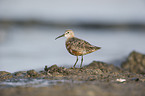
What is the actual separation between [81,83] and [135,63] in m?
7.17

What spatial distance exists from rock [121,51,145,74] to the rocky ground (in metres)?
2.92

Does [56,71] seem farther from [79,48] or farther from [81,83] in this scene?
[81,83]

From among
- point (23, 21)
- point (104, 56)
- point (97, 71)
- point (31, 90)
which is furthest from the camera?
point (23, 21)

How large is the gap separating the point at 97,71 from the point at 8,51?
29.5ft

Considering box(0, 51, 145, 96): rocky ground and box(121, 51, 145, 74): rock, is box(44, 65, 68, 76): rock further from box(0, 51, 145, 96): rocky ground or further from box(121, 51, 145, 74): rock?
box(121, 51, 145, 74): rock

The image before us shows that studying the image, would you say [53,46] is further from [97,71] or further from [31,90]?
[31,90]

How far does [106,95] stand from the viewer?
14.0 feet

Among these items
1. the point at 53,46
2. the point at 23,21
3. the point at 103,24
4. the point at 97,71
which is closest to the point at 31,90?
the point at 97,71

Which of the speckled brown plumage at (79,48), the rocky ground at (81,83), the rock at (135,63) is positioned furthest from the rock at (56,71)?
the rock at (135,63)

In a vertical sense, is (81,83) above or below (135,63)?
below

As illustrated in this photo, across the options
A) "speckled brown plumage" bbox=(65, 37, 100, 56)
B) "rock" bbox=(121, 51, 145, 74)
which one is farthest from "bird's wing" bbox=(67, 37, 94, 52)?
"rock" bbox=(121, 51, 145, 74)

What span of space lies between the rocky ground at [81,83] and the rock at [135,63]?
9.58 ft

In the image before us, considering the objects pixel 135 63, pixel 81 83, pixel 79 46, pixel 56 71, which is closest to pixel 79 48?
pixel 79 46

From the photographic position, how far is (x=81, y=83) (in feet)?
17.7
